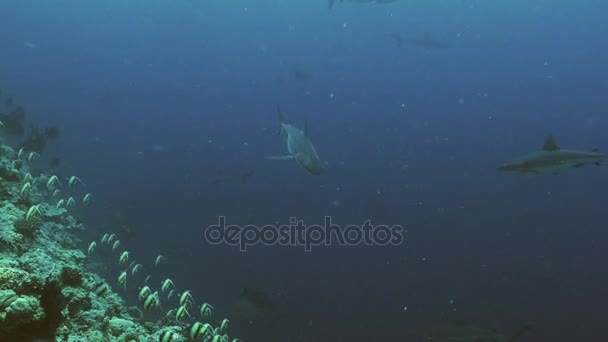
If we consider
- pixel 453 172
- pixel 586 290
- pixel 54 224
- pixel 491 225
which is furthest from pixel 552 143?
pixel 453 172

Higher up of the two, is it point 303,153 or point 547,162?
point 547,162

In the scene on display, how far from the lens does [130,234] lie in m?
14.9

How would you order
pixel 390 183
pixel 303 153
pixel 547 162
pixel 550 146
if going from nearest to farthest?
pixel 547 162, pixel 550 146, pixel 303 153, pixel 390 183

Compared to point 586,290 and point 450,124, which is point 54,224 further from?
point 450,124

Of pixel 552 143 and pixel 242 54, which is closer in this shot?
pixel 552 143

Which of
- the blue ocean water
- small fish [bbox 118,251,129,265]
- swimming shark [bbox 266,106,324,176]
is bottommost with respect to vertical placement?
the blue ocean water

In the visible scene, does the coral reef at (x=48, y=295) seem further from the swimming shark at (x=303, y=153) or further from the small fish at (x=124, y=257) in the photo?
the swimming shark at (x=303, y=153)

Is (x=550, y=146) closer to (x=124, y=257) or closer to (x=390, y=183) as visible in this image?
(x=124, y=257)

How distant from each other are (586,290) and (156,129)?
176ft

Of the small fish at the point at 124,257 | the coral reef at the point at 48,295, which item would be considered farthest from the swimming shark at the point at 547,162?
the small fish at the point at 124,257

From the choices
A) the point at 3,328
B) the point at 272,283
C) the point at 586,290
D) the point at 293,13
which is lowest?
the point at 586,290

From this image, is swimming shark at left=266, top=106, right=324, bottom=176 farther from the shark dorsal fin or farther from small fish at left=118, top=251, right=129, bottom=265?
the shark dorsal fin

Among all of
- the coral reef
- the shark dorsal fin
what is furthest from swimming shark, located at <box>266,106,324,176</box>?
the shark dorsal fin

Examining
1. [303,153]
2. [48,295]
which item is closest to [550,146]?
[303,153]
